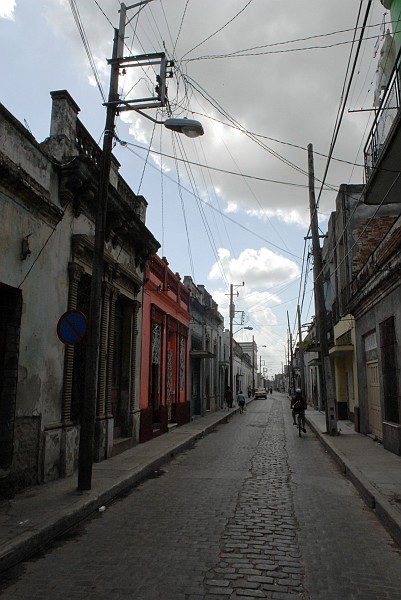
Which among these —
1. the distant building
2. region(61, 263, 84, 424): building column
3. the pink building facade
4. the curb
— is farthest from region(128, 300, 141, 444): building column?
region(61, 263, 84, 424): building column

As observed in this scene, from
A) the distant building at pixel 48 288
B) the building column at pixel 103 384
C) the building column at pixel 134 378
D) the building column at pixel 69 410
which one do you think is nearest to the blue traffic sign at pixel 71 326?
the distant building at pixel 48 288

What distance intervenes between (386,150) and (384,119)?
1.84 m

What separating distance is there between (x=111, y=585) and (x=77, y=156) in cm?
735

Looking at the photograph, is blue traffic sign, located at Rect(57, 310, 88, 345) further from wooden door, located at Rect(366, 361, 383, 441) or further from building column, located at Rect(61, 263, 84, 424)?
wooden door, located at Rect(366, 361, 383, 441)

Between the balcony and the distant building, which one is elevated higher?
the balcony

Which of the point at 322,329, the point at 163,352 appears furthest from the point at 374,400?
the point at 163,352

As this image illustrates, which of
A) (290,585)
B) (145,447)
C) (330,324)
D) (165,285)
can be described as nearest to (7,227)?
(290,585)

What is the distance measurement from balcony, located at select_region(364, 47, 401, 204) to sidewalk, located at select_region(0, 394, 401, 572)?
5.66m

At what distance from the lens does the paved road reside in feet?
14.0

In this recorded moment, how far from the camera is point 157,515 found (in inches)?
266

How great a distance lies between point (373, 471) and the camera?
9.48 metres

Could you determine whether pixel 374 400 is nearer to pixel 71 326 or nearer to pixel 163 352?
pixel 163 352

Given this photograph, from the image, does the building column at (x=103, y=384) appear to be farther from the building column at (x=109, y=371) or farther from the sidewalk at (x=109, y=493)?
the sidewalk at (x=109, y=493)

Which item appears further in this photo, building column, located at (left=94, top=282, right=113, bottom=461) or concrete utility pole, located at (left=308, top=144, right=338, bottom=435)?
concrete utility pole, located at (left=308, top=144, right=338, bottom=435)
